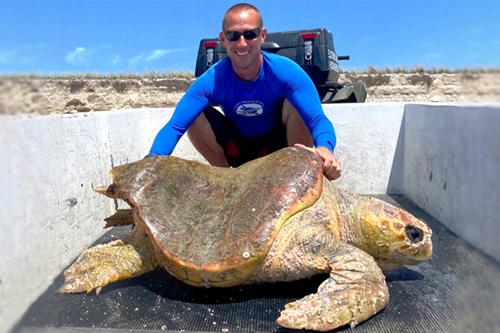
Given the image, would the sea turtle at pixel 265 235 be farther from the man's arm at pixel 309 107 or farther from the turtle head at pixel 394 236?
the man's arm at pixel 309 107

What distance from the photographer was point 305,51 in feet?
17.9

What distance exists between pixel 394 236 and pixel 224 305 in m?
0.88

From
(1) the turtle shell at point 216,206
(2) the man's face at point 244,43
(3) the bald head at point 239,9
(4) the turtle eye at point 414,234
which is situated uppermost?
(3) the bald head at point 239,9

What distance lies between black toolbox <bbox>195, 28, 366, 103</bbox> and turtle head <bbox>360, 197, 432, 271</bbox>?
362 cm

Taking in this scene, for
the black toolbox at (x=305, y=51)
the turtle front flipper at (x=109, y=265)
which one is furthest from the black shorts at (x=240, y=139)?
the black toolbox at (x=305, y=51)

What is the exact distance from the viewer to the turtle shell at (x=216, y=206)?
6.12 feet

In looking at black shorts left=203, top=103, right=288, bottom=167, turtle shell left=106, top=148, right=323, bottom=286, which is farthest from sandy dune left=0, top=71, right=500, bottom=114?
turtle shell left=106, top=148, right=323, bottom=286

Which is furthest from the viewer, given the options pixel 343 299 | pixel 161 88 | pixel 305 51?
pixel 161 88

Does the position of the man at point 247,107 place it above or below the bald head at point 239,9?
below

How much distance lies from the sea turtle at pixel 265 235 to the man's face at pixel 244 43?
2.66ft

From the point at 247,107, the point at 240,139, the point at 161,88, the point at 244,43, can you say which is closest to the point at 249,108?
the point at 247,107

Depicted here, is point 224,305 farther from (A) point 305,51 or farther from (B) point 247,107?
(A) point 305,51

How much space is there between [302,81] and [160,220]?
1.42m

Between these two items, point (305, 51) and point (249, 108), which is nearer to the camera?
point (249, 108)
